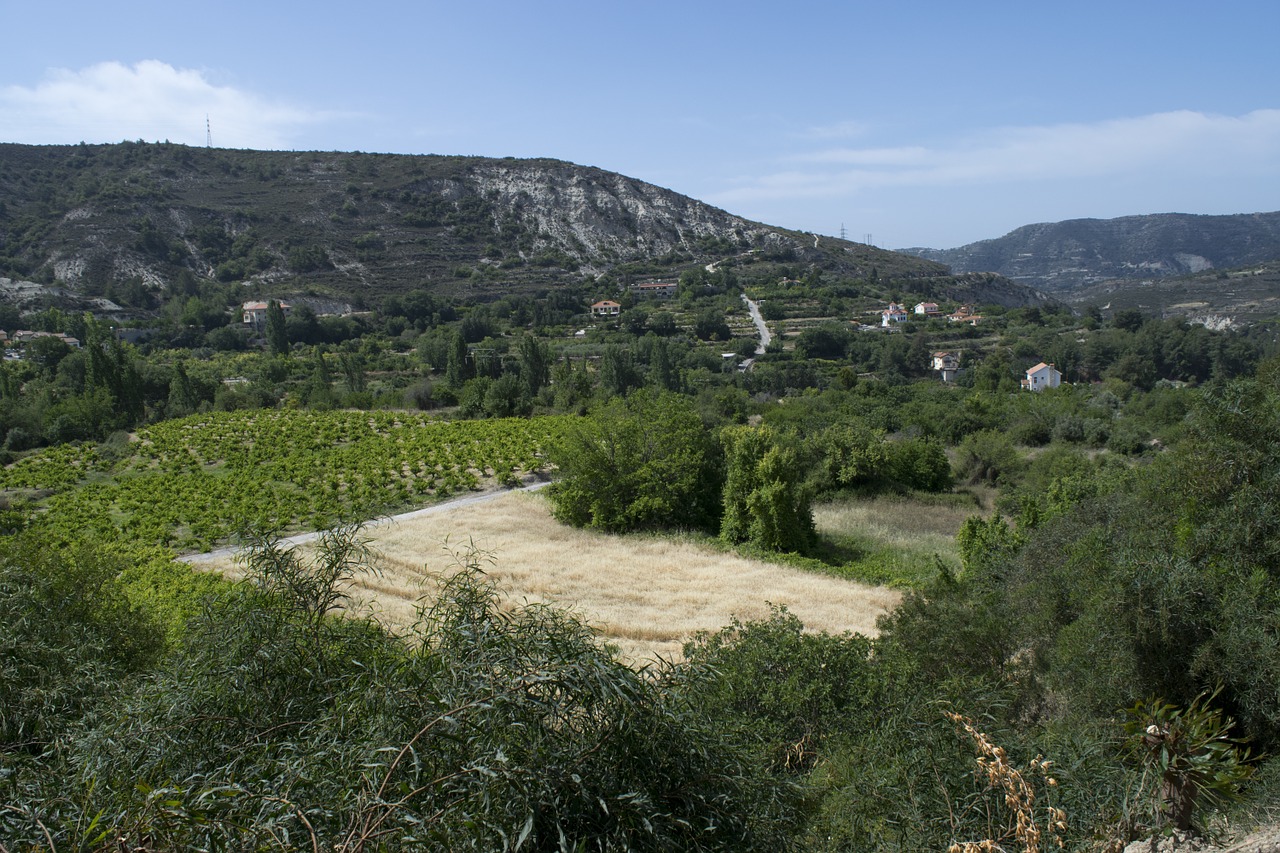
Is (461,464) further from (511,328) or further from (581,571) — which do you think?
(511,328)

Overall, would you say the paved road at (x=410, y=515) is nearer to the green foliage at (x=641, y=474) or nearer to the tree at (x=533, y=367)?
the green foliage at (x=641, y=474)

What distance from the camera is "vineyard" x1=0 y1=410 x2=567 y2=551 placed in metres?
27.3

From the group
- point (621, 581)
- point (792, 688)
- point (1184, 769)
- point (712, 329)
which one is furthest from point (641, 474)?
point (712, 329)

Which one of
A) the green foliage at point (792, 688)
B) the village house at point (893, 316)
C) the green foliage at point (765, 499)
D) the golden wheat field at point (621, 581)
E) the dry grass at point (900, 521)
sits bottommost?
the dry grass at point (900, 521)

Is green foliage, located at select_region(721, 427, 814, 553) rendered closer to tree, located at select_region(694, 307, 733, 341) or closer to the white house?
the white house

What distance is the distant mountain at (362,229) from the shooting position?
98250 millimetres

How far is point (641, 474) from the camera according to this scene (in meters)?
29.6

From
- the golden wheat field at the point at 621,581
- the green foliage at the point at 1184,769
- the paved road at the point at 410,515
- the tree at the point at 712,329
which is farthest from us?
the tree at the point at 712,329

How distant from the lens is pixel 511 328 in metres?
89.6

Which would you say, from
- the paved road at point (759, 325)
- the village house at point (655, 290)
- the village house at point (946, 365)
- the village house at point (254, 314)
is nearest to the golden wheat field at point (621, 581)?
the paved road at point (759, 325)

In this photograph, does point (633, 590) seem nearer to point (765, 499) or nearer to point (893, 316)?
point (765, 499)

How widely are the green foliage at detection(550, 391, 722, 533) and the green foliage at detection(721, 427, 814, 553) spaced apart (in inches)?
68.4

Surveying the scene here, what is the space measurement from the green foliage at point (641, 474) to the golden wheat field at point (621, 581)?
1.18 m

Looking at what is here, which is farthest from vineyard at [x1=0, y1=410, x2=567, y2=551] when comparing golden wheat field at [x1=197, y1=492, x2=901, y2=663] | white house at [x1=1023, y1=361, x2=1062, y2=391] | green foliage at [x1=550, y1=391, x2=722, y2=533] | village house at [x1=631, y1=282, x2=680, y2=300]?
village house at [x1=631, y1=282, x2=680, y2=300]
